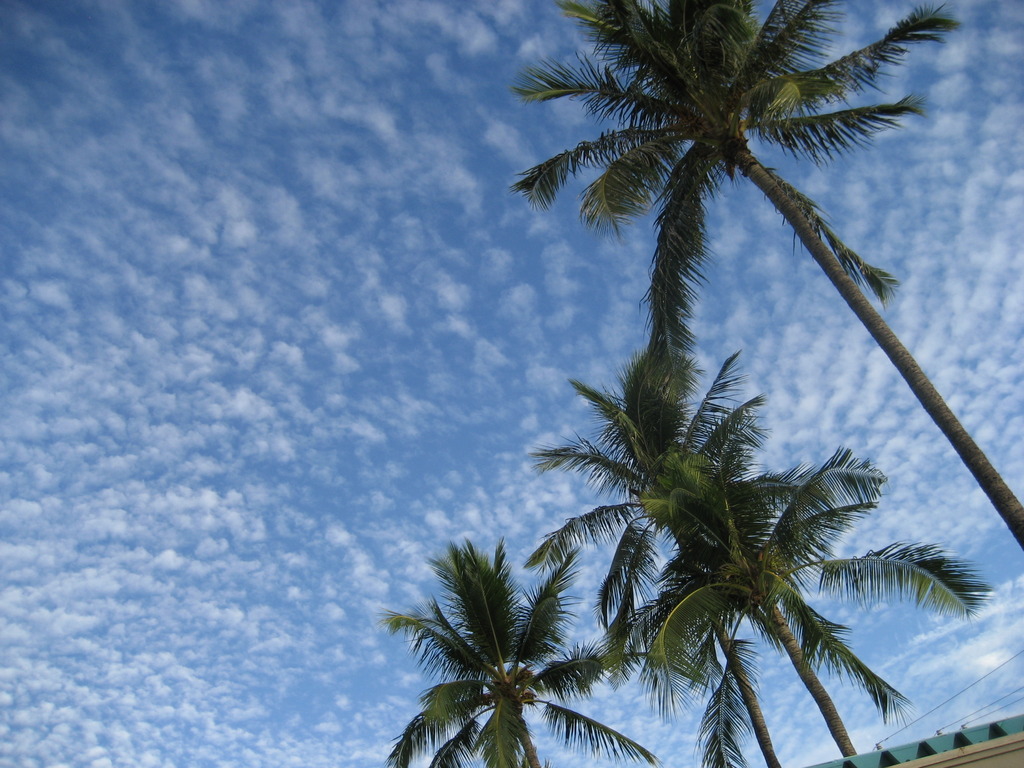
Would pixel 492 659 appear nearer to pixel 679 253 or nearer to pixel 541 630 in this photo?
pixel 541 630

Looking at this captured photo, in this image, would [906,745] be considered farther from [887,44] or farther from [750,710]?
[887,44]

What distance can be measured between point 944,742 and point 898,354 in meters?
4.46

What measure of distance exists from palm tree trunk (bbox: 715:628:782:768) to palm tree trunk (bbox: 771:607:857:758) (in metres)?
1.21

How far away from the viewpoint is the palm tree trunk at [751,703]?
43.7ft

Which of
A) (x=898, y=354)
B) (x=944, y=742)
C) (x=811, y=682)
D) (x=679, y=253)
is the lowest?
(x=944, y=742)

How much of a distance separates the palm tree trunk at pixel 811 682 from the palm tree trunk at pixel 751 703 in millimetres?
1212

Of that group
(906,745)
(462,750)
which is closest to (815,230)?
(906,745)

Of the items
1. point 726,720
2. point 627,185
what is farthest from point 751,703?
point 627,185

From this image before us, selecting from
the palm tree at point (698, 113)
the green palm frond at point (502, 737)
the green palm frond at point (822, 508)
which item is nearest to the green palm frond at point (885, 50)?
the palm tree at point (698, 113)

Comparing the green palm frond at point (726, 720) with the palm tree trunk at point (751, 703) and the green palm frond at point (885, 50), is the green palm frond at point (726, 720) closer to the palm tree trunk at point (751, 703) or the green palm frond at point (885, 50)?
the palm tree trunk at point (751, 703)

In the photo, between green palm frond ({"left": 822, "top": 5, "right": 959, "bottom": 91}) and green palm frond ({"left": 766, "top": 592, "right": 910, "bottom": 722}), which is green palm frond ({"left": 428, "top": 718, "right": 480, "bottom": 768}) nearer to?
green palm frond ({"left": 766, "top": 592, "right": 910, "bottom": 722})

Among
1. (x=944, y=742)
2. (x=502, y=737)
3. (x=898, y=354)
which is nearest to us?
(x=944, y=742)

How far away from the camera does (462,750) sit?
15461 millimetres

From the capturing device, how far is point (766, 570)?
12.0m
